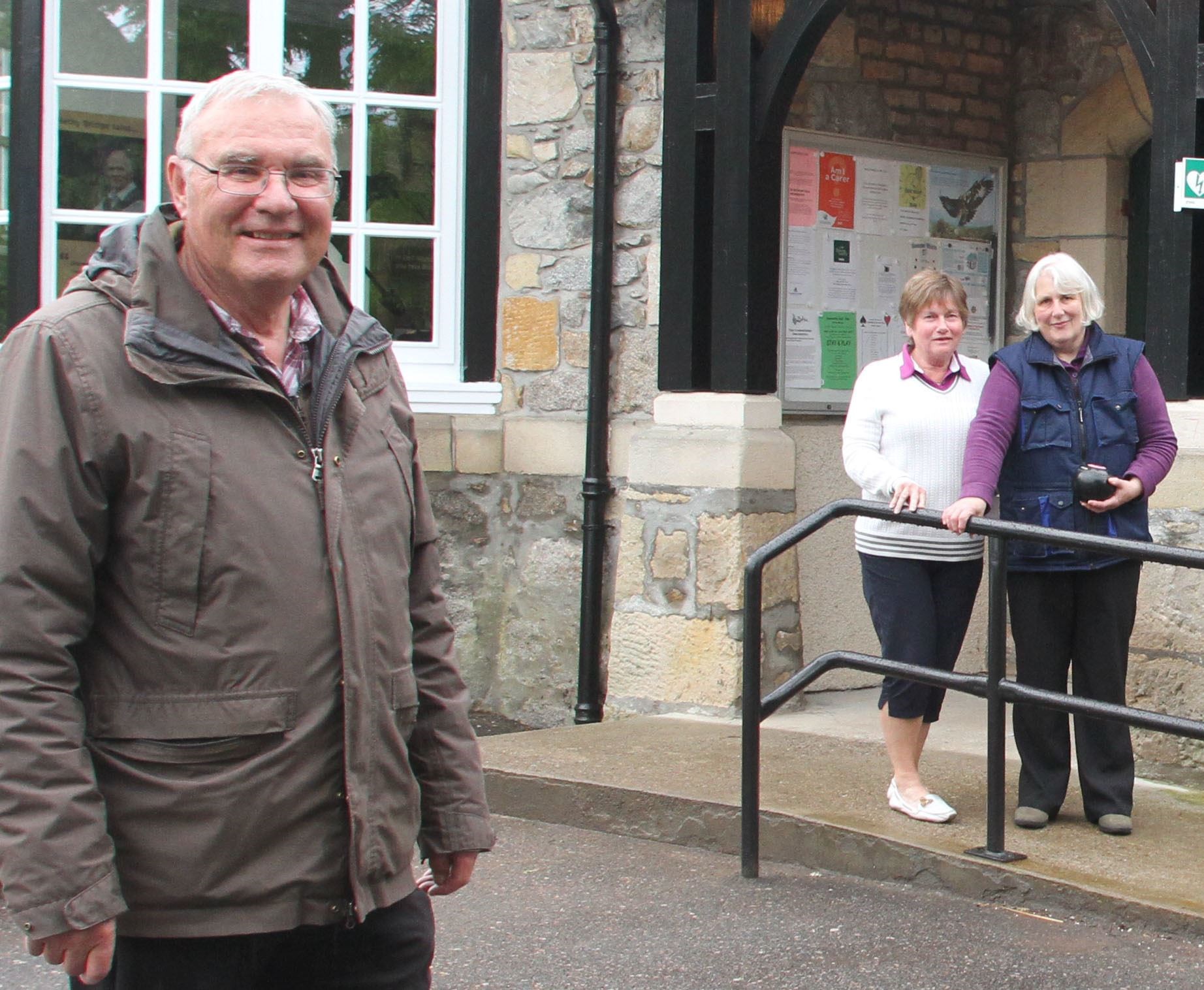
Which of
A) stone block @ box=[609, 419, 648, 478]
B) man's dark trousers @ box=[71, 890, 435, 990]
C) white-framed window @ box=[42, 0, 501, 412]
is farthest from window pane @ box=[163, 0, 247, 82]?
man's dark trousers @ box=[71, 890, 435, 990]

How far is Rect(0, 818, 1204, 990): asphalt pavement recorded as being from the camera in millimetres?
3820

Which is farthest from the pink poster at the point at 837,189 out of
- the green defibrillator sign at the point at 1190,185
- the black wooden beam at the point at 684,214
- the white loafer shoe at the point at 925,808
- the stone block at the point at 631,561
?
the white loafer shoe at the point at 925,808

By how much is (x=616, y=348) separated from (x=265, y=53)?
5.92ft

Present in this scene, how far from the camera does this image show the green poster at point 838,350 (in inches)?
271

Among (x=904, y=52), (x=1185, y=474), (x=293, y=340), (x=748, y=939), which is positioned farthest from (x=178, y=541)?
(x=904, y=52)

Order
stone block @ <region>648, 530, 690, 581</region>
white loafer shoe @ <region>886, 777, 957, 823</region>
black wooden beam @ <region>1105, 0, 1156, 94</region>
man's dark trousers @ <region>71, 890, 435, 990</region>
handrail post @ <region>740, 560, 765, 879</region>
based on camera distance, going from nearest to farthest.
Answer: man's dark trousers @ <region>71, 890, 435, 990</region>, handrail post @ <region>740, 560, 765, 879</region>, white loafer shoe @ <region>886, 777, 957, 823</region>, black wooden beam @ <region>1105, 0, 1156, 94</region>, stone block @ <region>648, 530, 690, 581</region>

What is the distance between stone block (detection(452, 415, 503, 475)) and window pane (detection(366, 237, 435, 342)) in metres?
0.39

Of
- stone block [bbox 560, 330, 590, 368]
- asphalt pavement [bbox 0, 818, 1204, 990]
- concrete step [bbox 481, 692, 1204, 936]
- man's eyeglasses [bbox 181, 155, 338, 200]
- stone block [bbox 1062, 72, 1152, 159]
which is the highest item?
stone block [bbox 1062, 72, 1152, 159]

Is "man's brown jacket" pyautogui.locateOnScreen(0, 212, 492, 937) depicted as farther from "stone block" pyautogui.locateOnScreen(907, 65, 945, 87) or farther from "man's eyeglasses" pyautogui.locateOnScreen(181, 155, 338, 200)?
"stone block" pyautogui.locateOnScreen(907, 65, 945, 87)

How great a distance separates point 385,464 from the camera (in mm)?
2303

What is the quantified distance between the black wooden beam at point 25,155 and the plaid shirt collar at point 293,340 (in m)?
4.81

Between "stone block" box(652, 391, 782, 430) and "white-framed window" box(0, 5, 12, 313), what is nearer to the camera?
"stone block" box(652, 391, 782, 430)

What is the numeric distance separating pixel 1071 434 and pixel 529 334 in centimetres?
293

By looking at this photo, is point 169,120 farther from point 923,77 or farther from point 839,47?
point 923,77
